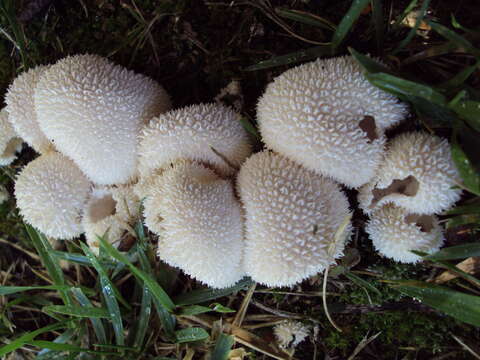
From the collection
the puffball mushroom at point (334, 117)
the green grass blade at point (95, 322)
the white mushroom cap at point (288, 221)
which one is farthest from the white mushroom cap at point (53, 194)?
the puffball mushroom at point (334, 117)

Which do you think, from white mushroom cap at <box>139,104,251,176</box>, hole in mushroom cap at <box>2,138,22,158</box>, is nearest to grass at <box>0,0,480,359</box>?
white mushroom cap at <box>139,104,251,176</box>

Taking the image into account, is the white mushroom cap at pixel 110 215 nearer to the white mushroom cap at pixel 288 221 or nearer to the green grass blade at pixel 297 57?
the white mushroom cap at pixel 288 221

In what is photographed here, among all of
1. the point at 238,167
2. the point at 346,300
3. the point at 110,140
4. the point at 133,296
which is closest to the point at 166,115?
the point at 110,140

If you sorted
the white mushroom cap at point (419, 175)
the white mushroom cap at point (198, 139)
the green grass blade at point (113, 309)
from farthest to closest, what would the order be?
1. the green grass blade at point (113, 309)
2. the white mushroom cap at point (198, 139)
3. the white mushroom cap at point (419, 175)

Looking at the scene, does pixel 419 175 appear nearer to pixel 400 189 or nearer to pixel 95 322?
pixel 400 189

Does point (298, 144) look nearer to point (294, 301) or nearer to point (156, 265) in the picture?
point (294, 301)

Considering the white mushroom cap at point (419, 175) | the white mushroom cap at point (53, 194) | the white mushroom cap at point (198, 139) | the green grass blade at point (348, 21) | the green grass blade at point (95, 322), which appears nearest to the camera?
the white mushroom cap at point (419, 175)

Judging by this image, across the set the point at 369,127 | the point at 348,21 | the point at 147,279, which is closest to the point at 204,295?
the point at 147,279
